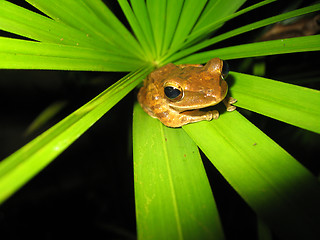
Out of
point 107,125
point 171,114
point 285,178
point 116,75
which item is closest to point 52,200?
point 107,125

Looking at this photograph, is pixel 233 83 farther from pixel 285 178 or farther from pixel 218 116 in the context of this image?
pixel 285 178

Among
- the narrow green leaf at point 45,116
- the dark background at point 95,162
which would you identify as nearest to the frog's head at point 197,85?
the dark background at point 95,162

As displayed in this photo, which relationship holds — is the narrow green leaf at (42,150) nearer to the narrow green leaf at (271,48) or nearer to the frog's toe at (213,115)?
the frog's toe at (213,115)

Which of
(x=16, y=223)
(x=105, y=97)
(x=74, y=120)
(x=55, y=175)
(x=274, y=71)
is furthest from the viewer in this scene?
(x=55, y=175)

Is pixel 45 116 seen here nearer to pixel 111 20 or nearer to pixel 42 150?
pixel 111 20

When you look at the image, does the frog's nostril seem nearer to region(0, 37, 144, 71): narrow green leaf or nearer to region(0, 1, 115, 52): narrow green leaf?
region(0, 37, 144, 71): narrow green leaf

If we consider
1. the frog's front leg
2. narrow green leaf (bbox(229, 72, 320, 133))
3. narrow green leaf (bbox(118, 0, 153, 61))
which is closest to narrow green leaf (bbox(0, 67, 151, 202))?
the frog's front leg

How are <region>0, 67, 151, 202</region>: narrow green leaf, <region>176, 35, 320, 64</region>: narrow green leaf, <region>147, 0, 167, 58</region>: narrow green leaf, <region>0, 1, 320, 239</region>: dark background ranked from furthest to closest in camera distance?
<region>0, 1, 320, 239</region>: dark background → <region>147, 0, 167, 58</region>: narrow green leaf → <region>176, 35, 320, 64</region>: narrow green leaf → <region>0, 67, 151, 202</region>: narrow green leaf
